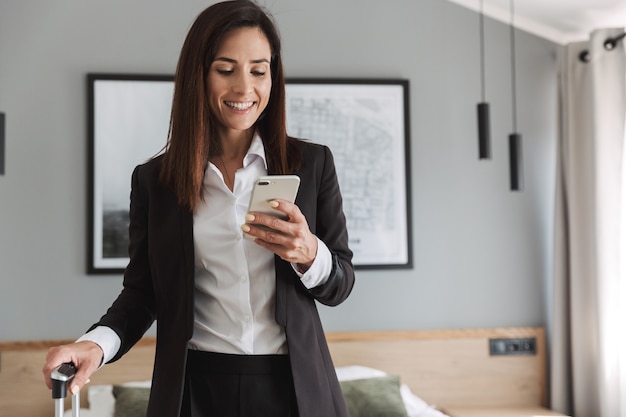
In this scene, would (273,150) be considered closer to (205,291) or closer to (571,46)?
(205,291)

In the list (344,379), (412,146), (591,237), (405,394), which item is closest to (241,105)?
(344,379)

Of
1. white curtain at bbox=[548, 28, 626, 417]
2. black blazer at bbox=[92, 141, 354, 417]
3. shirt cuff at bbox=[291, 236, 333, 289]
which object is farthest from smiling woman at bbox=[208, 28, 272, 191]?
white curtain at bbox=[548, 28, 626, 417]

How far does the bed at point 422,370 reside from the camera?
10.6ft

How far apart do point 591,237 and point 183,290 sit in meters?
2.51

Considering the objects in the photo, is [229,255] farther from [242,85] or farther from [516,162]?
[516,162]

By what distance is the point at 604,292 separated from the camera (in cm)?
328

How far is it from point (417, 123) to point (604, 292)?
1.14m

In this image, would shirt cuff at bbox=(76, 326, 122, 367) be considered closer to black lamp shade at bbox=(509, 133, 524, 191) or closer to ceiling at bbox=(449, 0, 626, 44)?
black lamp shade at bbox=(509, 133, 524, 191)

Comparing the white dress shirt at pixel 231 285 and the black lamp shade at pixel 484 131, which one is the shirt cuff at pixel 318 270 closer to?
the white dress shirt at pixel 231 285

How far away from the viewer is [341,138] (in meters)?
3.54

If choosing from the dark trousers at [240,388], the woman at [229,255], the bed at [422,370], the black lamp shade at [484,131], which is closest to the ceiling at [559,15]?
the black lamp shade at [484,131]

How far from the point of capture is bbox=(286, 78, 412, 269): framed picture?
3.53 m

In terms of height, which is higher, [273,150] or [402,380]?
[273,150]

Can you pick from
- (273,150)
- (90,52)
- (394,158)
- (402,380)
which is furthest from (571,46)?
(273,150)
